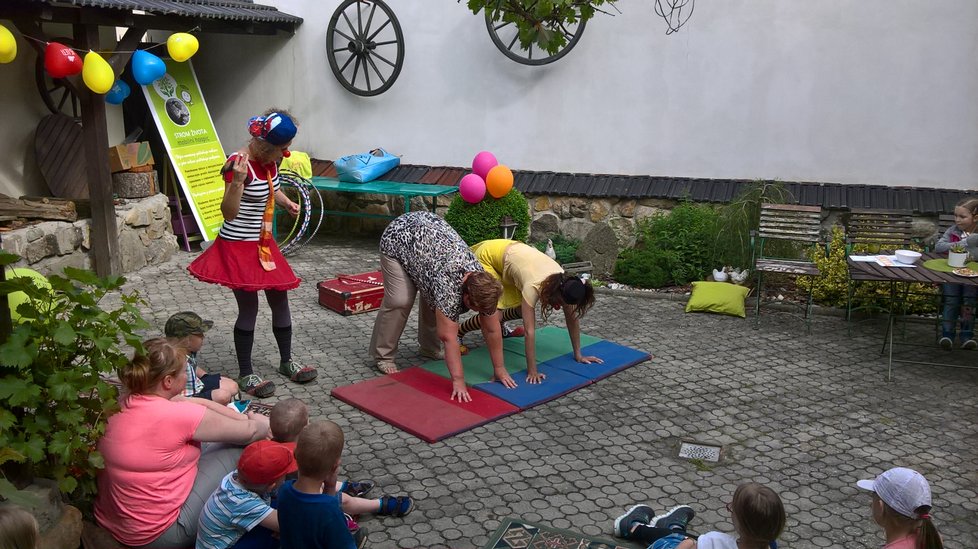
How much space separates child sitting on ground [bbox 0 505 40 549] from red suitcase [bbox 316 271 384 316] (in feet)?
15.9

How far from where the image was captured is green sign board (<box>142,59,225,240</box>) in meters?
9.77

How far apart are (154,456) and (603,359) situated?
3.61 m

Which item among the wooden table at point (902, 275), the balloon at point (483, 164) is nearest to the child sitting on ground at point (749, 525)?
the wooden table at point (902, 275)

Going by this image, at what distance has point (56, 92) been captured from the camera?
30.3ft

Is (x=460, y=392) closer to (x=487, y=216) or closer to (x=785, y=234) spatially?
(x=487, y=216)

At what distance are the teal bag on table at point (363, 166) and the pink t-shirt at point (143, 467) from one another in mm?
6721

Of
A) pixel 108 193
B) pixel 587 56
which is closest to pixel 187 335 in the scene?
pixel 108 193

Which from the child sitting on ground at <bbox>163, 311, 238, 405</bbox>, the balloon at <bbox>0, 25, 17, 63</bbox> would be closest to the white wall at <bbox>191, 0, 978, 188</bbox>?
the balloon at <bbox>0, 25, 17, 63</bbox>

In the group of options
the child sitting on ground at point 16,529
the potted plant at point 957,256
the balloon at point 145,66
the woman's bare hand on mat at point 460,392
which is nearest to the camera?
the child sitting on ground at point 16,529

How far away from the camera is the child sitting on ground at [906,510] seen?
3.08 metres

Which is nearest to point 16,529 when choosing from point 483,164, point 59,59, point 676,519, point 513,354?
point 676,519

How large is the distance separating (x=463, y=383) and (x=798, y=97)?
5.27 meters

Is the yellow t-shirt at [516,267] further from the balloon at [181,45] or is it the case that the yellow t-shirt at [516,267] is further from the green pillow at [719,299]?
the balloon at [181,45]

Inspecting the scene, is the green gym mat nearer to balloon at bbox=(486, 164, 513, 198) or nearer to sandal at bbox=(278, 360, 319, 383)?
sandal at bbox=(278, 360, 319, 383)
